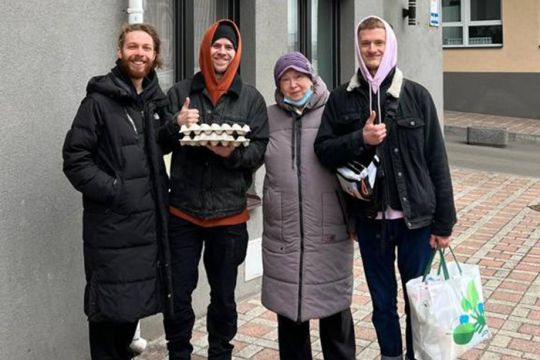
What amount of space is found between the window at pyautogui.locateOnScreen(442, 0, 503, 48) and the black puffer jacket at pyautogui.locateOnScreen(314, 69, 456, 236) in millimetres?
14969

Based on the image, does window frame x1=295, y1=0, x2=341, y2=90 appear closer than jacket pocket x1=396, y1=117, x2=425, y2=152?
No

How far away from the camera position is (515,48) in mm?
16812

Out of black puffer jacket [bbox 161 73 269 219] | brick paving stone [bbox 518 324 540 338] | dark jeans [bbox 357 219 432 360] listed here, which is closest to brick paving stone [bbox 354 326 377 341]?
dark jeans [bbox 357 219 432 360]

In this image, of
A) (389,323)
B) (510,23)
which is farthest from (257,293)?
(510,23)

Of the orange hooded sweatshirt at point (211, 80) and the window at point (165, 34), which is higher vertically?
the window at point (165, 34)

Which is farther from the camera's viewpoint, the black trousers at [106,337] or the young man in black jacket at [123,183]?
the black trousers at [106,337]

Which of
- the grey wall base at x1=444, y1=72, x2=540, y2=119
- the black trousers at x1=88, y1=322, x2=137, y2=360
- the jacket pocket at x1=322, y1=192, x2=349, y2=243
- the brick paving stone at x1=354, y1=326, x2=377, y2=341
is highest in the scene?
the grey wall base at x1=444, y1=72, x2=540, y2=119

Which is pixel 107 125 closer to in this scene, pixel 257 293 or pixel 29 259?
pixel 29 259

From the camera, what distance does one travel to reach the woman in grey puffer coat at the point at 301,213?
11.6 feet

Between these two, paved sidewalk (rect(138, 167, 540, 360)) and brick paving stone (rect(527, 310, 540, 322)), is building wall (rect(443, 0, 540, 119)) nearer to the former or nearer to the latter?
paved sidewalk (rect(138, 167, 540, 360))

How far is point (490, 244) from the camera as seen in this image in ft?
22.6

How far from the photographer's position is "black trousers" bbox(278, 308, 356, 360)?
3.70 meters

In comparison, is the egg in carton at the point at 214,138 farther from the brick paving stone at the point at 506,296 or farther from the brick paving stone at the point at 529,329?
the brick paving stone at the point at 506,296

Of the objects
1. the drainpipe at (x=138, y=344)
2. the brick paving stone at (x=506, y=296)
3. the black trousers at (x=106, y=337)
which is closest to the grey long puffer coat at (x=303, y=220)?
A: the black trousers at (x=106, y=337)
